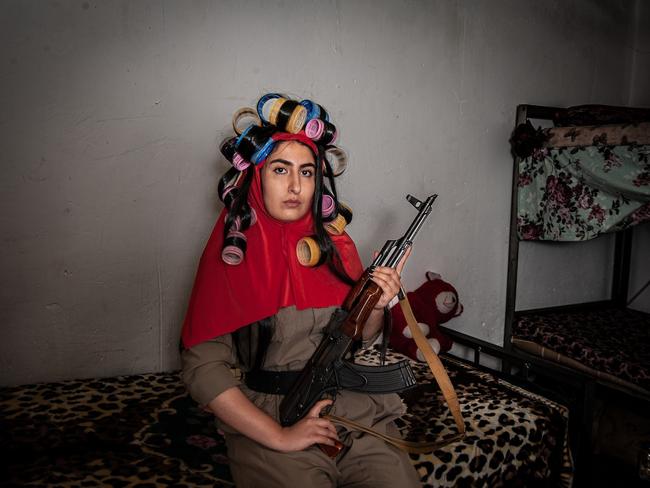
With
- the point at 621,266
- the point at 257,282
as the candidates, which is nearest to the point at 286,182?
the point at 257,282

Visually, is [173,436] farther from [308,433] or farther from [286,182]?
[286,182]

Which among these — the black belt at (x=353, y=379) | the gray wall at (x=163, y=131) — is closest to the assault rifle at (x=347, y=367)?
the black belt at (x=353, y=379)

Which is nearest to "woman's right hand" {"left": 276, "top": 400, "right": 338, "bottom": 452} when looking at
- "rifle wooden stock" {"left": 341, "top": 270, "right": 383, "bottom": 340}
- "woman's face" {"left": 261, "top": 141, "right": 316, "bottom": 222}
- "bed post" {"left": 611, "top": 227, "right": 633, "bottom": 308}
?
"rifle wooden stock" {"left": 341, "top": 270, "right": 383, "bottom": 340}

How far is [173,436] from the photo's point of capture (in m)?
1.55

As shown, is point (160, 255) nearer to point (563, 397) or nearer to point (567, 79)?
point (563, 397)

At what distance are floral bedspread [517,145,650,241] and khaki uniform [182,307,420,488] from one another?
168 centimetres

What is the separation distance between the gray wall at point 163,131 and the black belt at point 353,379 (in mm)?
827

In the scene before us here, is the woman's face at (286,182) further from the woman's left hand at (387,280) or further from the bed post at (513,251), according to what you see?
the bed post at (513,251)

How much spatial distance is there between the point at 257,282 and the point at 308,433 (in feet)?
1.26

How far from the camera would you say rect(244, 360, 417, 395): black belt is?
4.16 ft

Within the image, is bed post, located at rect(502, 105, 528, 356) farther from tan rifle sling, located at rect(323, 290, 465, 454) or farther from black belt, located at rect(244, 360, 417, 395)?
black belt, located at rect(244, 360, 417, 395)

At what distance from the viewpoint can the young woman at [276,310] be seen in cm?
115

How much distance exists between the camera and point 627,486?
2.20m

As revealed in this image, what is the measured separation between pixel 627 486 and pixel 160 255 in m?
2.24
